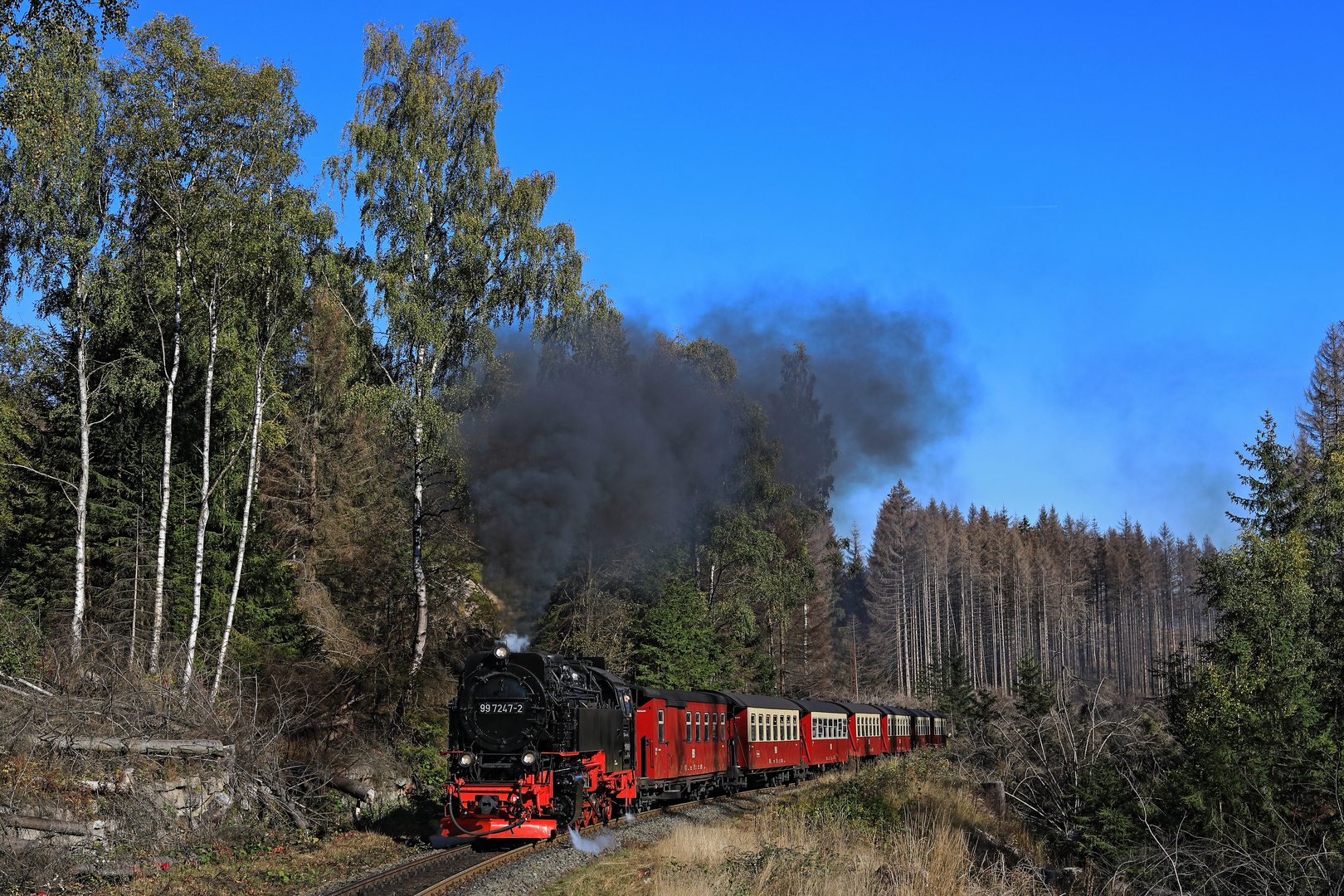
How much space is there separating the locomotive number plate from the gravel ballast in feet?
6.33

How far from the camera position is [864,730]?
1206 inches

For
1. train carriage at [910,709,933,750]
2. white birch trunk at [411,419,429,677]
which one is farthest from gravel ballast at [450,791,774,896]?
train carriage at [910,709,933,750]

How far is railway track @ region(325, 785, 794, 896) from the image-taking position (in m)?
10.1

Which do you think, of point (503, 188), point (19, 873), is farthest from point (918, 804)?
point (503, 188)

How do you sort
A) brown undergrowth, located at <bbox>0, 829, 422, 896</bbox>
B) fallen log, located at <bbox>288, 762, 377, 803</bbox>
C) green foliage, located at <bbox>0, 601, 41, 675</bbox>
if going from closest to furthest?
brown undergrowth, located at <bbox>0, 829, 422, 896</bbox> → green foliage, located at <bbox>0, 601, 41, 675</bbox> → fallen log, located at <bbox>288, 762, 377, 803</bbox>

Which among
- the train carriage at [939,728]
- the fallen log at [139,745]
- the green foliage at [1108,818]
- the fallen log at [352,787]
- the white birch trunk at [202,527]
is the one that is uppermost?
the white birch trunk at [202,527]

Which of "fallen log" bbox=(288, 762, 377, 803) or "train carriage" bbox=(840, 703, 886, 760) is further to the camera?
"train carriage" bbox=(840, 703, 886, 760)

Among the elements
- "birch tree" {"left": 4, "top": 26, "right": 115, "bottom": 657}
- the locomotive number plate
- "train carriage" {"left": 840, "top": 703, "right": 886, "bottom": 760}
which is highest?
"birch tree" {"left": 4, "top": 26, "right": 115, "bottom": 657}

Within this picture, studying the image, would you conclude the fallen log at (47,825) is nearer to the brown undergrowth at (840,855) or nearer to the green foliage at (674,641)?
the brown undergrowth at (840,855)

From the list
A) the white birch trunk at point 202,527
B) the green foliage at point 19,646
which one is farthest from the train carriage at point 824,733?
the green foliage at point 19,646

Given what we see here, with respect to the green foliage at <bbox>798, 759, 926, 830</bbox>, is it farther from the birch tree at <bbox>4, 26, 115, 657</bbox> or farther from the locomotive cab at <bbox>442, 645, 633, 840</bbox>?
the birch tree at <bbox>4, 26, 115, 657</bbox>

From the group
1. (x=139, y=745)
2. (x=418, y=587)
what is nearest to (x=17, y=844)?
(x=139, y=745)

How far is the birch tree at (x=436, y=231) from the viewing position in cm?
2103

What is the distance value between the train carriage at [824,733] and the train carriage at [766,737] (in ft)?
1.43
